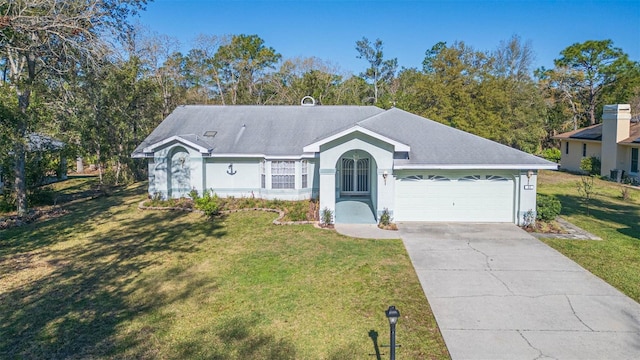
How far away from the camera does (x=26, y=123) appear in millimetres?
16953

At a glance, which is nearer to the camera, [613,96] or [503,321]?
[503,321]

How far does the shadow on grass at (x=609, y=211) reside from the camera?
16.3 metres

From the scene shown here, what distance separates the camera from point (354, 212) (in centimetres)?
1844

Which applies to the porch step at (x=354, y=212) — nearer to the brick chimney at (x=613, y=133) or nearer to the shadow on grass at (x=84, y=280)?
the shadow on grass at (x=84, y=280)

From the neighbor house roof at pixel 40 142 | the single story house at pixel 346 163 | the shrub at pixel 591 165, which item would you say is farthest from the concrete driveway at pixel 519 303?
the shrub at pixel 591 165

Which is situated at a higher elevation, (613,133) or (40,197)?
(613,133)

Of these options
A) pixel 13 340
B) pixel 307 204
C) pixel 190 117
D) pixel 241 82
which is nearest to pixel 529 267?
pixel 307 204

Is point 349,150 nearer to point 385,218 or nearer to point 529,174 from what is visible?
point 385,218

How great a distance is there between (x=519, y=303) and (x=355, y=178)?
42.6 feet

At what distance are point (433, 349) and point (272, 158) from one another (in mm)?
14058

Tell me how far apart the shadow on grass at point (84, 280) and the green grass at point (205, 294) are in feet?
0.11

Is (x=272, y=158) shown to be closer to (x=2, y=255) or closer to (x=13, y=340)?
(x=2, y=255)

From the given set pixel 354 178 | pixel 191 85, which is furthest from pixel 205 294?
pixel 191 85

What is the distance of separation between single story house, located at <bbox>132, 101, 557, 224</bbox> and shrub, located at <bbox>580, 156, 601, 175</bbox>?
18.9 m
